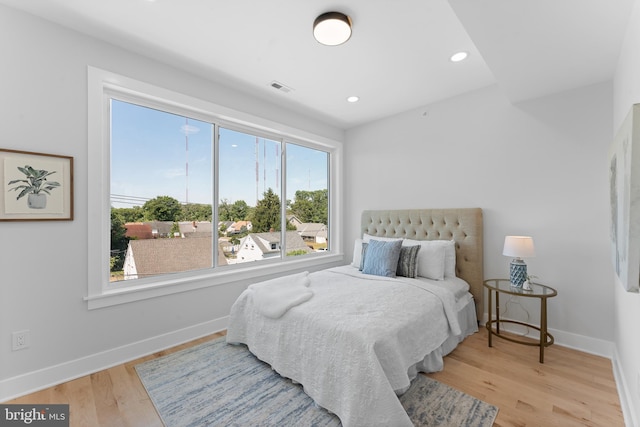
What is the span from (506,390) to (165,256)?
9.99 ft

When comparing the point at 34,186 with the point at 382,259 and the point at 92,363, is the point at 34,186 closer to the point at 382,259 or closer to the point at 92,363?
the point at 92,363

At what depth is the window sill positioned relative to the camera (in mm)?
2285

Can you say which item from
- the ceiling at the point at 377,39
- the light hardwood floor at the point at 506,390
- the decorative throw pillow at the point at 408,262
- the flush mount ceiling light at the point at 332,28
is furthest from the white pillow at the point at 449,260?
the flush mount ceiling light at the point at 332,28

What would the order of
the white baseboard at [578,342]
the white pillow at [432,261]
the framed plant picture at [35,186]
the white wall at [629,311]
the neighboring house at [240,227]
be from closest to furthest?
the white wall at [629,311] → the framed plant picture at [35,186] → the white baseboard at [578,342] → the white pillow at [432,261] → the neighboring house at [240,227]

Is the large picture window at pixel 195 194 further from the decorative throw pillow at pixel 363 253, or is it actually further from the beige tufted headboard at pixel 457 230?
the beige tufted headboard at pixel 457 230

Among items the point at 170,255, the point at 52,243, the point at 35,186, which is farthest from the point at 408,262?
the point at 35,186

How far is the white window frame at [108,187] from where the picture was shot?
7.24 feet

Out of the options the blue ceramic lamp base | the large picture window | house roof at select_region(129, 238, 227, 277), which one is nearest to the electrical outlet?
the large picture window

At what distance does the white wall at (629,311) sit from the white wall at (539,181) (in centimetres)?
33

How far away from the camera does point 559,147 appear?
103 inches

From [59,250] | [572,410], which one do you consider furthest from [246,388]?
[572,410]

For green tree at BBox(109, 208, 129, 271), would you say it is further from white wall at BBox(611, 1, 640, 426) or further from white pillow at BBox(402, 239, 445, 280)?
white wall at BBox(611, 1, 640, 426)

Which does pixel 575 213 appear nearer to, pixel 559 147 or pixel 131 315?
pixel 559 147

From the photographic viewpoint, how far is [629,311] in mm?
1705
